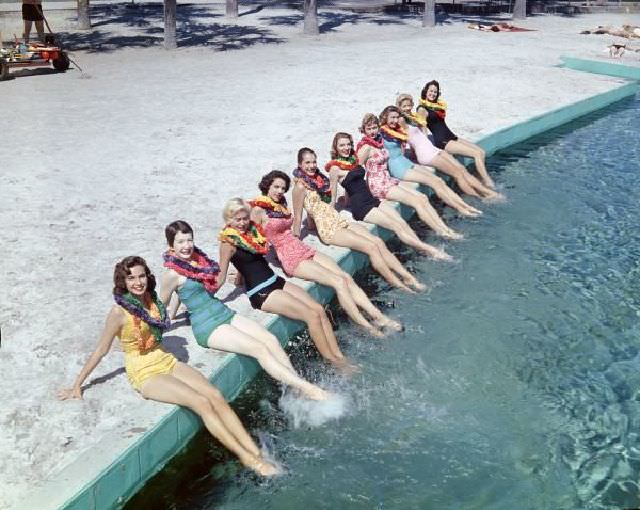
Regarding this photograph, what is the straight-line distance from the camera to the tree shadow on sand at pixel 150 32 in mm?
24656

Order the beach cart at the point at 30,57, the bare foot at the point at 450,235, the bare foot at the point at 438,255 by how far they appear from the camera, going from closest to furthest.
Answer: the bare foot at the point at 438,255, the bare foot at the point at 450,235, the beach cart at the point at 30,57

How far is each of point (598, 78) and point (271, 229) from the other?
51.1 ft

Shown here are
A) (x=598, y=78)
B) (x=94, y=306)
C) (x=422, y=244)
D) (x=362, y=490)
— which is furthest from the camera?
(x=598, y=78)

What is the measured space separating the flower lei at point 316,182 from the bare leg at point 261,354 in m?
2.89

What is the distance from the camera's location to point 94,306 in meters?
7.90

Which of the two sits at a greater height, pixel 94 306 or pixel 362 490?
pixel 94 306

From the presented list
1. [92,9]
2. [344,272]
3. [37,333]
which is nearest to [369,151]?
[344,272]

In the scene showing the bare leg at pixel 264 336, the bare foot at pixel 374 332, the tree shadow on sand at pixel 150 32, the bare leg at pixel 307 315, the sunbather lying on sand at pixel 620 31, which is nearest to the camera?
the bare leg at pixel 264 336

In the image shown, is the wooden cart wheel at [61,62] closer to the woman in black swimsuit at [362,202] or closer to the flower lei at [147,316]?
the woman in black swimsuit at [362,202]

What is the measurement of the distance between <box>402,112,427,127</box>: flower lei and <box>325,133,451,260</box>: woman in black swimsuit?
2188 mm

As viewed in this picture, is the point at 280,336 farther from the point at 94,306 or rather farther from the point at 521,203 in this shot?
the point at 521,203

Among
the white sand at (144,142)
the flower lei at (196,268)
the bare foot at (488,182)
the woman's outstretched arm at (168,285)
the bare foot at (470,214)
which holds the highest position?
the flower lei at (196,268)

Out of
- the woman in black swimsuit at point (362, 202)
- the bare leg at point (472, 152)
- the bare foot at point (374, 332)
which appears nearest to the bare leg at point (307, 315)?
the bare foot at point (374, 332)

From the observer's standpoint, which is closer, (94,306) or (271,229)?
(94,306)
